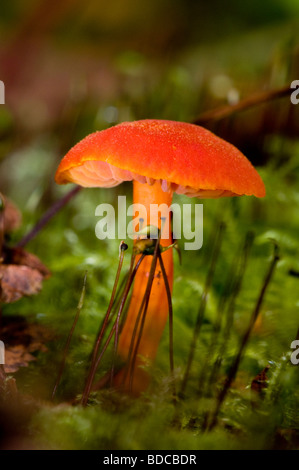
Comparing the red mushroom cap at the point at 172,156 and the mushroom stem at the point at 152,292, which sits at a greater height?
the red mushroom cap at the point at 172,156

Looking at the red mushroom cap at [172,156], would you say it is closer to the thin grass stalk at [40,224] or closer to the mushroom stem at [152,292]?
the mushroom stem at [152,292]

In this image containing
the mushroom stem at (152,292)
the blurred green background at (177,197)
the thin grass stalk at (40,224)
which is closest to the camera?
the blurred green background at (177,197)

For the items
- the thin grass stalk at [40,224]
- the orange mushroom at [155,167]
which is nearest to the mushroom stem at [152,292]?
the orange mushroom at [155,167]

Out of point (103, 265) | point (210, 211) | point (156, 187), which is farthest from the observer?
point (210, 211)

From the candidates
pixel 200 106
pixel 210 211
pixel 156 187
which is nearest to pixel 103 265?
pixel 156 187

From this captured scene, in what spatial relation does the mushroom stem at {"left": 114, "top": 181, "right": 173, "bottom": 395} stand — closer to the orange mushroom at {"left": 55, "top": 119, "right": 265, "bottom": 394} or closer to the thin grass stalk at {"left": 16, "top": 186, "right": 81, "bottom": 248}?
the orange mushroom at {"left": 55, "top": 119, "right": 265, "bottom": 394}

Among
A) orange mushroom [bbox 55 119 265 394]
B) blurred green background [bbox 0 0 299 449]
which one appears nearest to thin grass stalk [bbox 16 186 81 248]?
blurred green background [bbox 0 0 299 449]

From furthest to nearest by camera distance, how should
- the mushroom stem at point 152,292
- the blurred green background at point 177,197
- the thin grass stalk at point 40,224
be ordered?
1. the thin grass stalk at point 40,224
2. the mushroom stem at point 152,292
3. the blurred green background at point 177,197

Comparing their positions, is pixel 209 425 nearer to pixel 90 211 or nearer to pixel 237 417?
pixel 237 417

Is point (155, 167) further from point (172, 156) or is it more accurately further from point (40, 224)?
point (40, 224)
